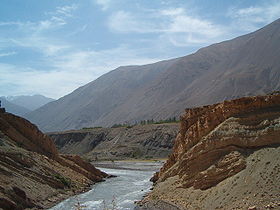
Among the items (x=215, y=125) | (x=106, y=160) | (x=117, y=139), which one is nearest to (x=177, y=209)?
(x=215, y=125)

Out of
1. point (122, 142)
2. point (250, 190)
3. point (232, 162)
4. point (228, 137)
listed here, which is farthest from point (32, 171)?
point (122, 142)

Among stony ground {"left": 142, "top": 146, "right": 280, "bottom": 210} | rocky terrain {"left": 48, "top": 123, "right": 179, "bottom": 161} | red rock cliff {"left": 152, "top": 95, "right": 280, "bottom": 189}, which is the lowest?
rocky terrain {"left": 48, "top": 123, "right": 179, "bottom": 161}

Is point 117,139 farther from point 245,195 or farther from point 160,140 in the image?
point 245,195

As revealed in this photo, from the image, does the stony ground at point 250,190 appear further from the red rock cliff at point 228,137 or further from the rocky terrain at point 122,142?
the rocky terrain at point 122,142

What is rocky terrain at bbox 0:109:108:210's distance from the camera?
30844mm

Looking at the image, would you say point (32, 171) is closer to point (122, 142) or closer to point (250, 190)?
point (250, 190)

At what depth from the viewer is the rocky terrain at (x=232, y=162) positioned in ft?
78.9

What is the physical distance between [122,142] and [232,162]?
99385 millimetres

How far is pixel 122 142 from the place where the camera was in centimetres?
12569

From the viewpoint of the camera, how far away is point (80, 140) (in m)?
144

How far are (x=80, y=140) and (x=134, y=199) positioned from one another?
361ft

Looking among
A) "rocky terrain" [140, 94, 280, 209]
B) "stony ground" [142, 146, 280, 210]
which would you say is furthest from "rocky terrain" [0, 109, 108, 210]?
"stony ground" [142, 146, 280, 210]

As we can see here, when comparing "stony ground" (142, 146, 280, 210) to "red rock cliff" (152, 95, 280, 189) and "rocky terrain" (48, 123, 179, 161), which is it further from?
"rocky terrain" (48, 123, 179, 161)

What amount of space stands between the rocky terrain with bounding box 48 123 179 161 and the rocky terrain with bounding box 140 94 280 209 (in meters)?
79.7
